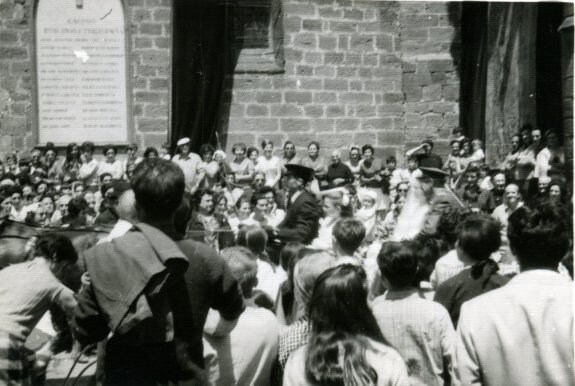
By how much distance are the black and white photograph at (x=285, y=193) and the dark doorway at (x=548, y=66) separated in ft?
0.18

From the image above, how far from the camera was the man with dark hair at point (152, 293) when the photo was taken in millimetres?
2543

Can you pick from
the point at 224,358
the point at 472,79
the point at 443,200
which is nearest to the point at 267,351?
the point at 224,358

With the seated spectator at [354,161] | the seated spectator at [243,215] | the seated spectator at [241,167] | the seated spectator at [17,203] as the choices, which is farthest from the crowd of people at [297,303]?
the seated spectator at [354,161]

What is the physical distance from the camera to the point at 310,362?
250 cm

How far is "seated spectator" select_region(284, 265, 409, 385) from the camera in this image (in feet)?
8.04

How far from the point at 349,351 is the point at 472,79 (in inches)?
510

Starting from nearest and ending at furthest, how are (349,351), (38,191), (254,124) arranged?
(349,351) < (38,191) < (254,124)

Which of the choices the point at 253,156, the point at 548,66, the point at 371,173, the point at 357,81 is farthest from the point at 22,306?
the point at 548,66

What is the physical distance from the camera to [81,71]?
43.6 ft

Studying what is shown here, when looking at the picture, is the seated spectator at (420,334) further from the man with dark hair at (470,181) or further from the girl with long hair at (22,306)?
the man with dark hair at (470,181)

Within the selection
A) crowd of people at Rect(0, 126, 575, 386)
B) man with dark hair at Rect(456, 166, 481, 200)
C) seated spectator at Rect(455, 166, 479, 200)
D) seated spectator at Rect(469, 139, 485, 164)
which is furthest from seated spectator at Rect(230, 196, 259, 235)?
seated spectator at Rect(469, 139, 485, 164)

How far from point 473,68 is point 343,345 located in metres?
13.0

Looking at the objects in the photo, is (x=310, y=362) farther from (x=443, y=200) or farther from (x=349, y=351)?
(x=443, y=200)

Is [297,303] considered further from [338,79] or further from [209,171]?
[338,79]
